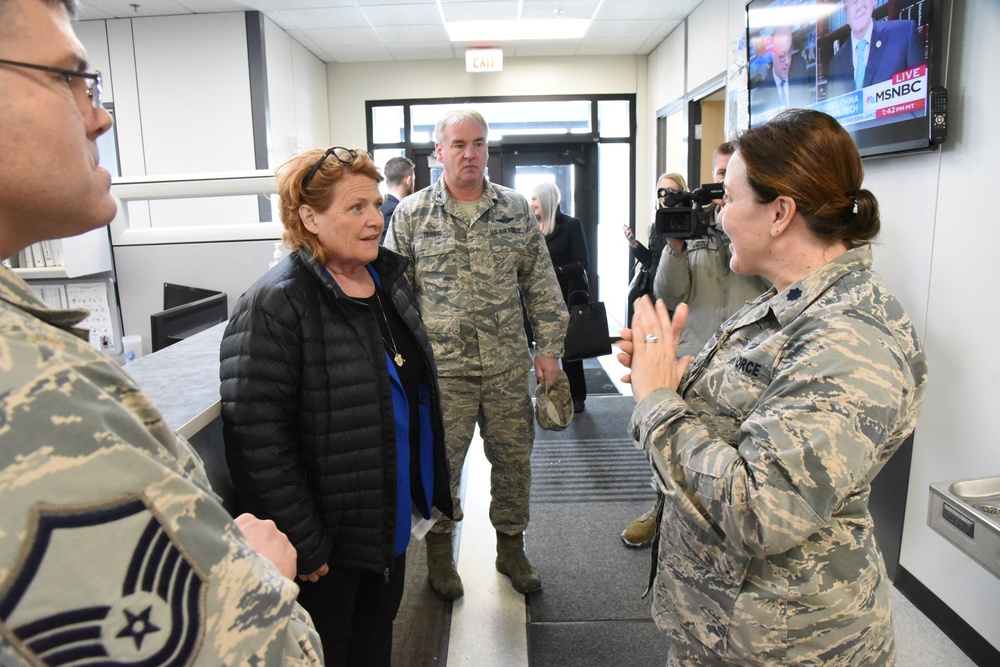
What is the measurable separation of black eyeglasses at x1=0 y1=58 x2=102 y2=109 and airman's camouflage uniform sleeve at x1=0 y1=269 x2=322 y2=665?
0.56 ft

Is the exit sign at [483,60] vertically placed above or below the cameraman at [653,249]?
above

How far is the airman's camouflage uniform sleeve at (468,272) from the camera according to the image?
2090mm

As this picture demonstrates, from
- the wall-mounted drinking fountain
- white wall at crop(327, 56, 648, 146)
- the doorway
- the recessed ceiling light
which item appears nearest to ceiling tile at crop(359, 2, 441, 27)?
the recessed ceiling light

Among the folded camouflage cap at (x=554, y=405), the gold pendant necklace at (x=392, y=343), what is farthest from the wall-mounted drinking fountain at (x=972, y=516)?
the gold pendant necklace at (x=392, y=343)

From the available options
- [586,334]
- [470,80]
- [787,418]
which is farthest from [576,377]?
[470,80]

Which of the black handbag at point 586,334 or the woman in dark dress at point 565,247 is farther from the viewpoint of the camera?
the woman in dark dress at point 565,247

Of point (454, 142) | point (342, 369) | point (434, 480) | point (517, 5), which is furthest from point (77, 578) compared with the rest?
point (517, 5)

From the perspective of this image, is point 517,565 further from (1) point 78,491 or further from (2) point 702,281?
(1) point 78,491

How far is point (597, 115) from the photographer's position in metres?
6.20

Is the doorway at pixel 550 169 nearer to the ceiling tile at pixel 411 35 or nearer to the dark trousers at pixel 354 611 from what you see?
the ceiling tile at pixel 411 35

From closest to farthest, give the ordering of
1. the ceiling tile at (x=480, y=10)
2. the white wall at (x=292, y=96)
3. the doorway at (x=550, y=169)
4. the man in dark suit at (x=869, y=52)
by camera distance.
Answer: the man in dark suit at (x=869, y=52), the ceiling tile at (x=480, y=10), the white wall at (x=292, y=96), the doorway at (x=550, y=169)

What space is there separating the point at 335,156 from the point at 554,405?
1.23 metres

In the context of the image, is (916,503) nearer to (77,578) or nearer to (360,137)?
(77,578)

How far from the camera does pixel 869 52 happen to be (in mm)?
2068
